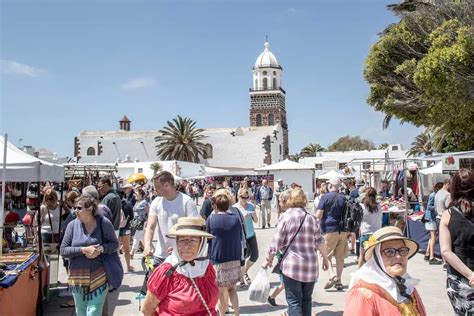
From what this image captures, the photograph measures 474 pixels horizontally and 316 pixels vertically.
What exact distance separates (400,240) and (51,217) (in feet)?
21.1

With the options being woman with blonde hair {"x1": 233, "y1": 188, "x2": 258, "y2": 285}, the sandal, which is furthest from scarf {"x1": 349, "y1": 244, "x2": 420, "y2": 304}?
the sandal

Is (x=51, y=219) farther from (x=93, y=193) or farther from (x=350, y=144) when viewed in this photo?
(x=350, y=144)

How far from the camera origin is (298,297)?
4.85 meters

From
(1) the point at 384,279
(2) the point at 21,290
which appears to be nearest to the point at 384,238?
(1) the point at 384,279

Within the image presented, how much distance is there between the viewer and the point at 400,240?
260 centimetres

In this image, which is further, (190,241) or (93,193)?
(93,193)

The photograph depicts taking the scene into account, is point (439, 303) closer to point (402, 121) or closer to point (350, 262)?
point (350, 262)

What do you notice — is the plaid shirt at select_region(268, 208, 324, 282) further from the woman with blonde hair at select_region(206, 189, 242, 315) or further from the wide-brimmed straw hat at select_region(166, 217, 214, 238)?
the wide-brimmed straw hat at select_region(166, 217, 214, 238)

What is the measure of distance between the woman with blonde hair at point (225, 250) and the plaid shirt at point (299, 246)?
1.63ft

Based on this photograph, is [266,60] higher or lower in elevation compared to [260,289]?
higher

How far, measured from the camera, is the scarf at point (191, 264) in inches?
120

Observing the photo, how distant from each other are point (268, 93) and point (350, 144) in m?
23.4

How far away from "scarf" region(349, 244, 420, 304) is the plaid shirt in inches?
91.9

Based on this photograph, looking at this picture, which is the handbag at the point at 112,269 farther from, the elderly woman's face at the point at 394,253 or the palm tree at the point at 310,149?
the palm tree at the point at 310,149
